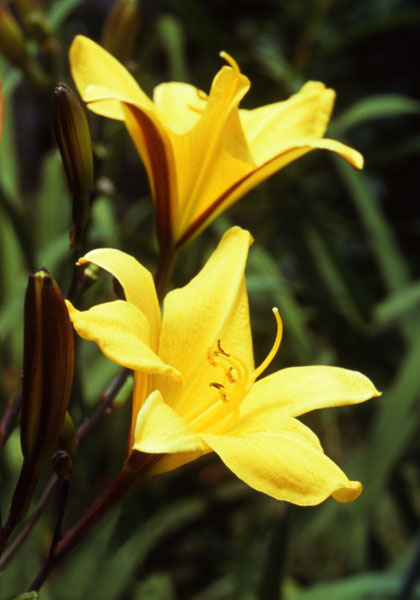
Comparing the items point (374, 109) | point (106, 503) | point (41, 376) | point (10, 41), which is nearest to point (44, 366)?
point (41, 376)

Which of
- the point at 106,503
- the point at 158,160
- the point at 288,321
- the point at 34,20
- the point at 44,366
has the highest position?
the point at 34,20

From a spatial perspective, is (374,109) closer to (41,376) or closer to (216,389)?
(216,389)

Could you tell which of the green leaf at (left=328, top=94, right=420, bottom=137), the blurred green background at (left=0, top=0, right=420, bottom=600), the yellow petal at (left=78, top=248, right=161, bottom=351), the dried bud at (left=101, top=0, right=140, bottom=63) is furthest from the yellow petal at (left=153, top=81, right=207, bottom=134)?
the green leaf at (left=328, top=94, right=420, bottom=137)

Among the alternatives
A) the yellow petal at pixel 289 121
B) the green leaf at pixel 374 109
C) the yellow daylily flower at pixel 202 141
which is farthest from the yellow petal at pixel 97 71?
the green leaf at pixel 374 109

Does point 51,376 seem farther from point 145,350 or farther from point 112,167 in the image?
point 112,167

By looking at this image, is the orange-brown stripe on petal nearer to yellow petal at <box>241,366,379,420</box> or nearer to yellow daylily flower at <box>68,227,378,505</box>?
yellow daylily flower at <box>68,227,378,505</box>

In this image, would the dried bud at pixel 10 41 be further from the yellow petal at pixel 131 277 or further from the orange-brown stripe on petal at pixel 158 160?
the yellow petal at pixel 131 277
